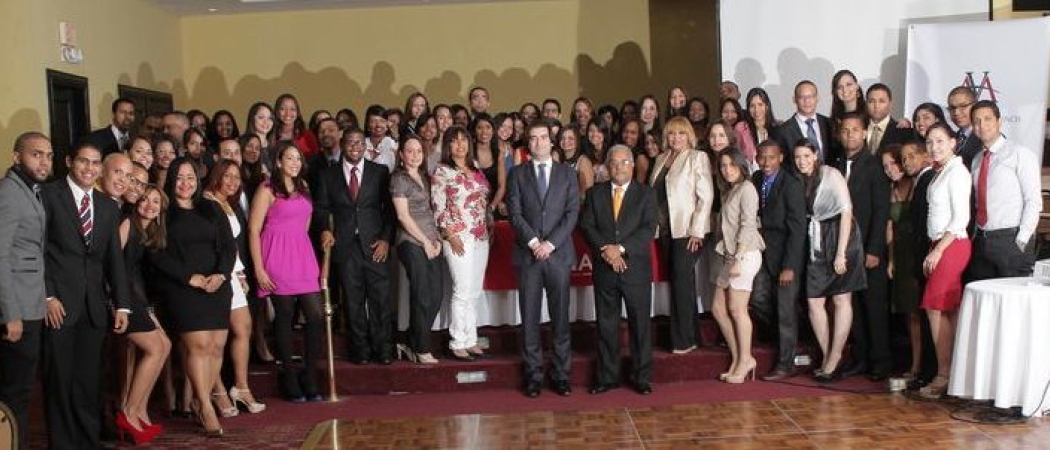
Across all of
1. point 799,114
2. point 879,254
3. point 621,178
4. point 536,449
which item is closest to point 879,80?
point 799,114

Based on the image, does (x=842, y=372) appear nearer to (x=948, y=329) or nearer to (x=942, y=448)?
(x=948, y=329)

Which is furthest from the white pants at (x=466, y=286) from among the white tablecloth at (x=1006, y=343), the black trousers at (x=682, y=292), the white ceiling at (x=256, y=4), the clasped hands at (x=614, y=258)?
the white ceiling at (x=256, y=4)

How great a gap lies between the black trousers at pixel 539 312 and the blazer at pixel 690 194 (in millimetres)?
818

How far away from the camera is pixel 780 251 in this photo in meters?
6.49

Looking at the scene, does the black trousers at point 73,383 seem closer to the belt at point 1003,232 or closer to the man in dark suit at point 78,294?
the man in dark suit at point 78,294

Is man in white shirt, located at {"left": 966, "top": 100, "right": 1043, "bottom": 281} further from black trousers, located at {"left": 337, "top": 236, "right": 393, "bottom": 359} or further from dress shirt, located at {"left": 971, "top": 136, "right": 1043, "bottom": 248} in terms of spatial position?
black trousers, located at {"left": 337, "top": 236, "right": 393, "bottom": 359}

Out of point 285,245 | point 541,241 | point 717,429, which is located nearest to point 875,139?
point 541,241

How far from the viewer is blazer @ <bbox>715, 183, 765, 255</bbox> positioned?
20.7 ft

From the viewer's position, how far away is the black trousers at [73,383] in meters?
5.07

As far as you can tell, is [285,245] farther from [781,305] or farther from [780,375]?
[780,375]

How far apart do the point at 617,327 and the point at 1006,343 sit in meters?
2.18

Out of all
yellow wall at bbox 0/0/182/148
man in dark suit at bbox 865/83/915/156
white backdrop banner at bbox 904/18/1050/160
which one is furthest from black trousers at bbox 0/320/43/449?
white backdrop banner at bbox 904/18/1050/160

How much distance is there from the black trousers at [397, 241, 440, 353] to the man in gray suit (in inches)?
87.7

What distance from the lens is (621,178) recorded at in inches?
249
